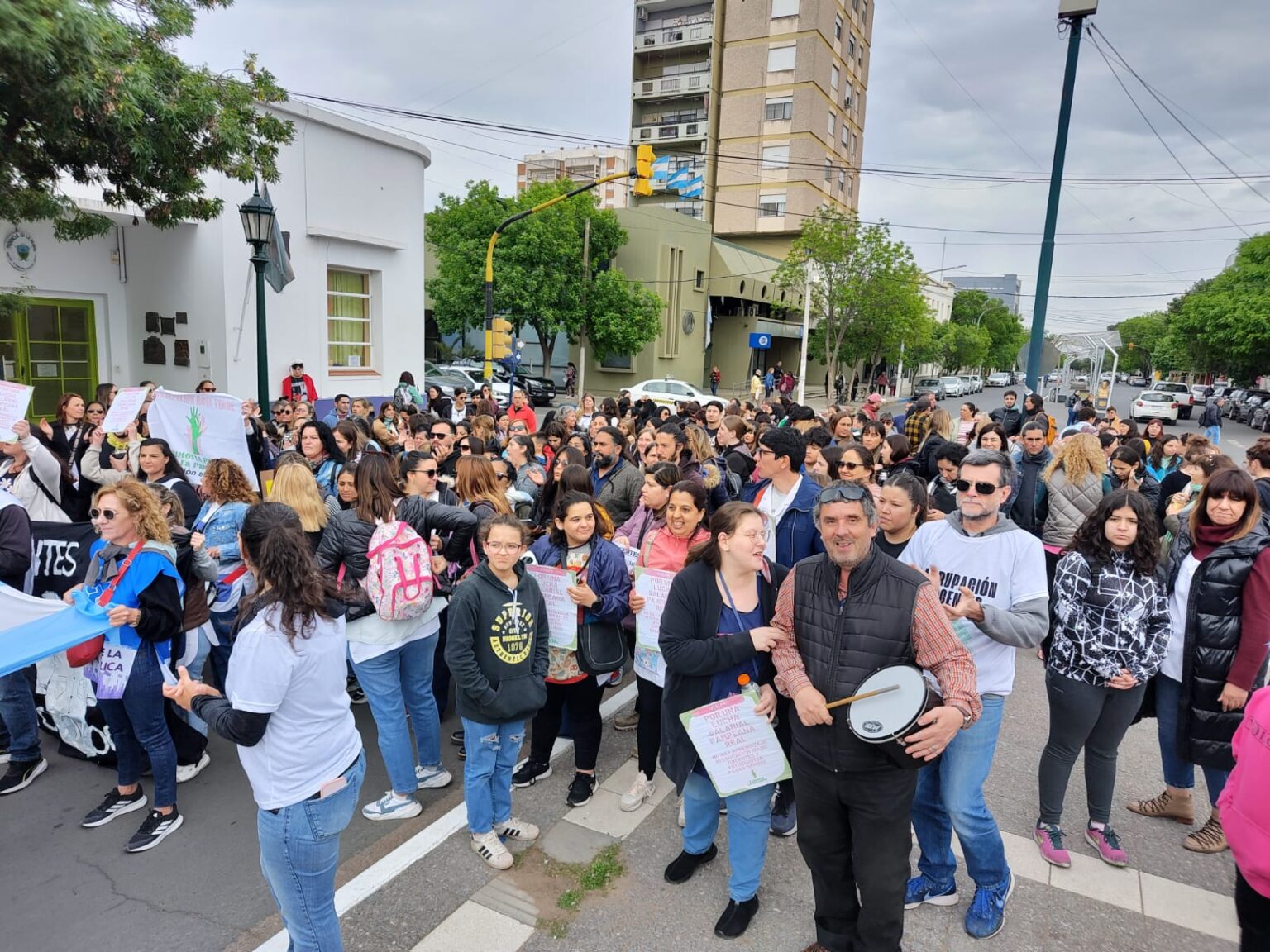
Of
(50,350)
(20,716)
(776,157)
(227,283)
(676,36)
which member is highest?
(676,36)

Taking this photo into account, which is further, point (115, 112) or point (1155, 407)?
point (1155, 407)

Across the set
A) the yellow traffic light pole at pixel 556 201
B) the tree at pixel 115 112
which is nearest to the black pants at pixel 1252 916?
the tree at pixel 115 112

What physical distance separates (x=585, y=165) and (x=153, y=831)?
81.9 metres

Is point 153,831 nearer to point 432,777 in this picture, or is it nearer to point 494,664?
point 432,777

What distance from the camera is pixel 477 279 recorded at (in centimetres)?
3184

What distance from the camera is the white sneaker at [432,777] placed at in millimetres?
4494

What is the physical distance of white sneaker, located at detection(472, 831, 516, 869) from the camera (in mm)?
3732

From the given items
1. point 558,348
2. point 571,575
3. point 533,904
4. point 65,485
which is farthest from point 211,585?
point 558,348

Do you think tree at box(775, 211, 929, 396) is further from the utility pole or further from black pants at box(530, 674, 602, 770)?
black pants at box(530, 674, 602, 770)

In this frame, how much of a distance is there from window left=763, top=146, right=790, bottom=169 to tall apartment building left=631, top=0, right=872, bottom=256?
0.07 m

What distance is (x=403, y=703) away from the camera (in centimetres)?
417

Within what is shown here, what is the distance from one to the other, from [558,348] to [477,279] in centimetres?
1124

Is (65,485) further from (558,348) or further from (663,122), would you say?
(663,122)

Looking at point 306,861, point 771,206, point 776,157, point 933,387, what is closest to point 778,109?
point 776,157
